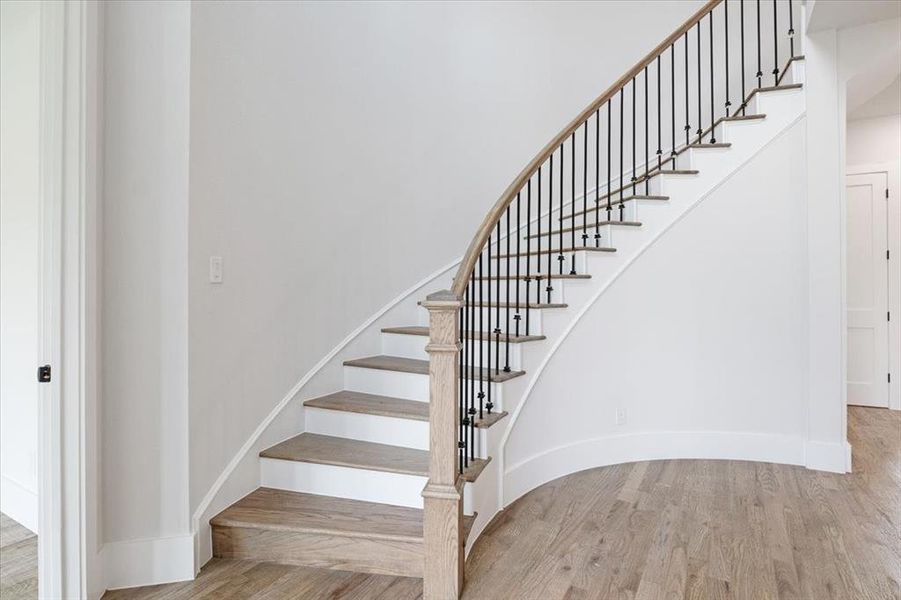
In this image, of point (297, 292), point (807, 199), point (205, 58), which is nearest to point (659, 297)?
point (807, 199)

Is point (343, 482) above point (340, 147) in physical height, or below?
below

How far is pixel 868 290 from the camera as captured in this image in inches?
183

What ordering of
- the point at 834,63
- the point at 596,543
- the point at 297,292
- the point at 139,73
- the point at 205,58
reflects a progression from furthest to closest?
the point at 834,63 → the point at 297,292 → the point at 596,543 → the point at 205,58 → the point at 139,73

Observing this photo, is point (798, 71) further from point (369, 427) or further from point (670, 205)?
point (369, 427)

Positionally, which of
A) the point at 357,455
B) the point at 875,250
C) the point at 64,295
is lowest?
the point at 357,455

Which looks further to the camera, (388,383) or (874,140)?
(874,140)

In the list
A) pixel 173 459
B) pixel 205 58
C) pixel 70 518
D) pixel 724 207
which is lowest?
pixel 70 518

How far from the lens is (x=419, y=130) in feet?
12.4

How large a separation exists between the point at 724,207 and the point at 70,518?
3.80 m

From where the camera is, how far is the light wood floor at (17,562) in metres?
2.02

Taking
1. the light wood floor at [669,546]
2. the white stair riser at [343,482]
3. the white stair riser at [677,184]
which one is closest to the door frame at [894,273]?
the light wood floor at [669,546]

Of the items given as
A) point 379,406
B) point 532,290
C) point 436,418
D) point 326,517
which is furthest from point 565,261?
point 326,517

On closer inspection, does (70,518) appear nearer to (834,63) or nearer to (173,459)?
(173,459)

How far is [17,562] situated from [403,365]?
1.97 m
